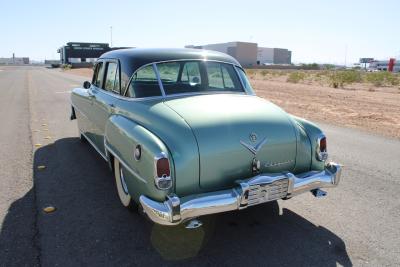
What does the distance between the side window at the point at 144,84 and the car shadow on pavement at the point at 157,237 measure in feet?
4.27

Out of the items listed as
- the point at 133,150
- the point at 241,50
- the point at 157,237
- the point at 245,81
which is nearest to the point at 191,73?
the point at 245,81

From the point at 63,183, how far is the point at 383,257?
3.84 meters

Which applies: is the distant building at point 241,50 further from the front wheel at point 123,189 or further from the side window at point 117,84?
the front wheel at point 123,189

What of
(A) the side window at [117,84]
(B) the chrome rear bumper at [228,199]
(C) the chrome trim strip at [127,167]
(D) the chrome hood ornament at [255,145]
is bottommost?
(B) the chrome rear bumper at [228,199]

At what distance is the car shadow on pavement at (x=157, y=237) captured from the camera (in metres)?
3.16

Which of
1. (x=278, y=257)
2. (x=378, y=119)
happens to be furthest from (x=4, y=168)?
(x=378, y=119)

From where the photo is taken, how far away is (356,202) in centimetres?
434

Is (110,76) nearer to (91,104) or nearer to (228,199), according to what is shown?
(91,104)

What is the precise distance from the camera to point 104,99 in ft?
16.1

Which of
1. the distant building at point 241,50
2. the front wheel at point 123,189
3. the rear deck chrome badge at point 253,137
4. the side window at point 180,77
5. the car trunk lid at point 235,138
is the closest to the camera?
the car trunk lid at point 235,138

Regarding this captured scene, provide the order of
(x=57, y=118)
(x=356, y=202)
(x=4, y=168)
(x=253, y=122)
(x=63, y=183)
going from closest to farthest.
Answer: (x=253, y=122) < (x=356, y=202) < (x=63, y=183) < (x=4, y=168) < (x=57, y=118)

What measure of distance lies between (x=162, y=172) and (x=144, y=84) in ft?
4.58

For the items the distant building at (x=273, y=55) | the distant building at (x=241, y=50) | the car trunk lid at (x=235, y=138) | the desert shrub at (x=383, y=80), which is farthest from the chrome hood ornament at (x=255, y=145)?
the distant building at (x=273, y=55)

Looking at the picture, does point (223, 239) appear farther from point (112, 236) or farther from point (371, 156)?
point (371, 156)
